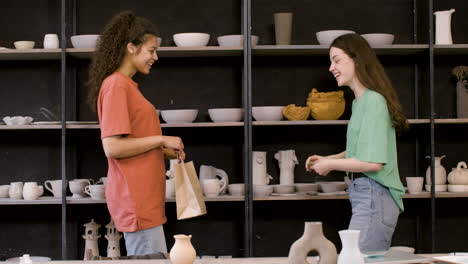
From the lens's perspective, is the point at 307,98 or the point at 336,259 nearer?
the point at 336,259

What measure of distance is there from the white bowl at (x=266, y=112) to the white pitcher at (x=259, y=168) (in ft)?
0.76

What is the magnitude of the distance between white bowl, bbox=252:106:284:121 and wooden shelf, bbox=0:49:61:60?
1169 mm

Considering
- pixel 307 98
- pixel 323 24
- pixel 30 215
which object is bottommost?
pixel 30 215

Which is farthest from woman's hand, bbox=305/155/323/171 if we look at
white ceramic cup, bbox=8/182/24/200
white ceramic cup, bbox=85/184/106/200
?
white ceramic cup, bbox=8/182/24/200

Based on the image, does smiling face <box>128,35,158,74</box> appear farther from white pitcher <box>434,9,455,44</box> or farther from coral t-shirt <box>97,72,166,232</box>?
white pitcher <box>434,9,455,44</box>

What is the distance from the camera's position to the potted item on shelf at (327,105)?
427 centimetres

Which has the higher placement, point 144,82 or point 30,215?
point 144,82

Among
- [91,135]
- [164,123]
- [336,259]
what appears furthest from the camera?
[91,135]

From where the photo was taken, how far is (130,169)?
9.78 feet

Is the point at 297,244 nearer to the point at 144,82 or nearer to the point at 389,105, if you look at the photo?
the point at 389,105

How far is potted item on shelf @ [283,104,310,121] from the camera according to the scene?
13.9 ft

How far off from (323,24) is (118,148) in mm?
2122

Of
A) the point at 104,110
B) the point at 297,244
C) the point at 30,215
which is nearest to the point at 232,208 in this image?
the point at 30,215

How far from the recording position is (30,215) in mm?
4590
